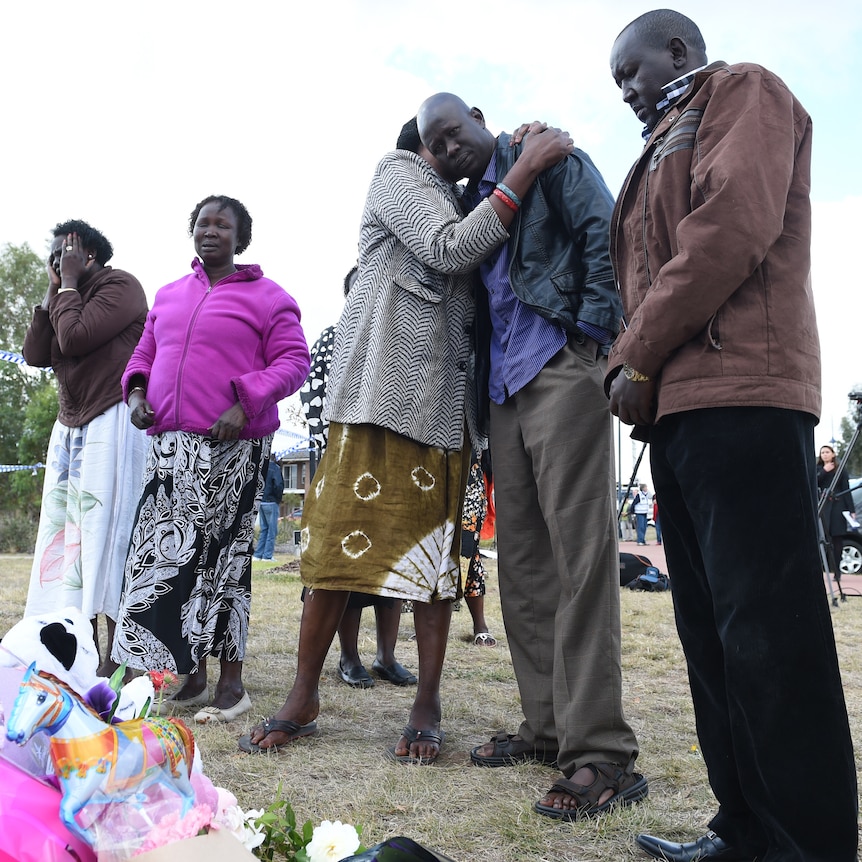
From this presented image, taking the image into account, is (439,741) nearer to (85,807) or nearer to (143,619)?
(143,619)

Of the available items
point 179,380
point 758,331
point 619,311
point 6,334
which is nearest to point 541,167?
point 619,311

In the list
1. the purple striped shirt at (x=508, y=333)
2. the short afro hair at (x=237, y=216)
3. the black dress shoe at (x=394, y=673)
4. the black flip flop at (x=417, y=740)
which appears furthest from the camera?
the black dress shoe at (x=394, y=673)

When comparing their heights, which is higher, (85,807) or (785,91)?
(785,91)

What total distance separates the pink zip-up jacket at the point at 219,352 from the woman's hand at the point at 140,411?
28 millimetres

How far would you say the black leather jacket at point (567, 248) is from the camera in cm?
251

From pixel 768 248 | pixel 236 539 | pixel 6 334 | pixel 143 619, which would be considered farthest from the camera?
pixel 6 334

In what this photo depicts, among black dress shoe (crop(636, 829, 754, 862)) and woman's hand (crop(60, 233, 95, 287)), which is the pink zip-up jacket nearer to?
woman's hand (crop(60, 233, 95, 287))

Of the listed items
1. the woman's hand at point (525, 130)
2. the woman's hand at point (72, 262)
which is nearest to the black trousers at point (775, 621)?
the woman's hand at point (525, 130)

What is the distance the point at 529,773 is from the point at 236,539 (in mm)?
1541

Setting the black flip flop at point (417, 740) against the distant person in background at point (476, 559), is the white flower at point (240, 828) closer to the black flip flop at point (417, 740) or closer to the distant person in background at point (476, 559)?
the black flip flop at point (417, 740)

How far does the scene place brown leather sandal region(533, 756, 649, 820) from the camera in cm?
223

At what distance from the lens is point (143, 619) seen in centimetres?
322

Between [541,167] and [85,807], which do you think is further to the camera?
[541,167]

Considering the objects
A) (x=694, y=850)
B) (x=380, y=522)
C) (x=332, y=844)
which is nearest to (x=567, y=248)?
(x=380, y=522)
